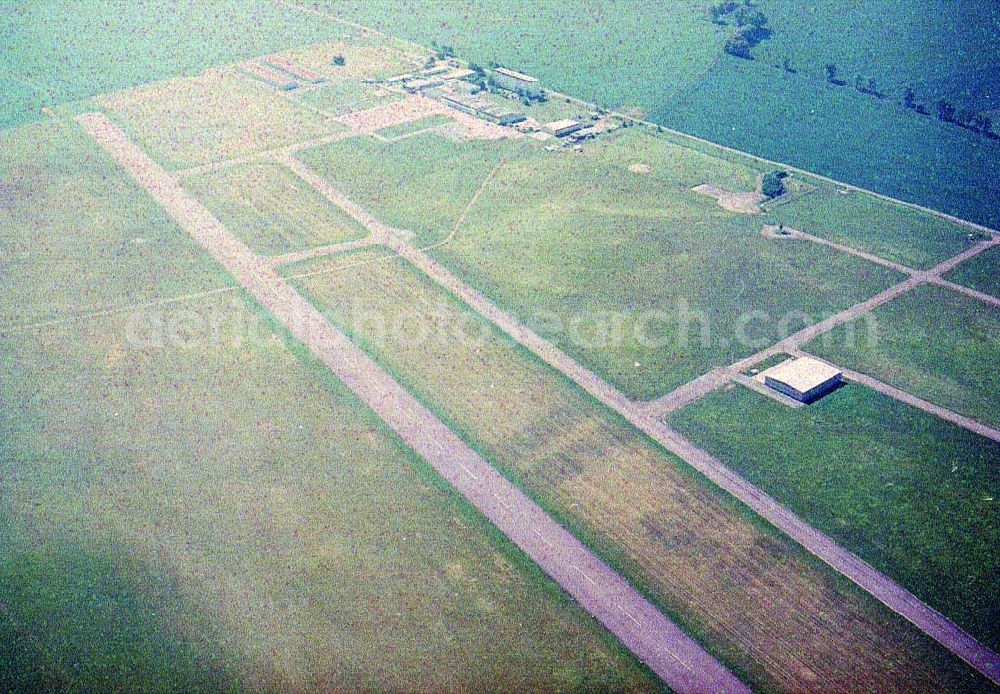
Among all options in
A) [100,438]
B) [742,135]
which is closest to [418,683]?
[100,438]

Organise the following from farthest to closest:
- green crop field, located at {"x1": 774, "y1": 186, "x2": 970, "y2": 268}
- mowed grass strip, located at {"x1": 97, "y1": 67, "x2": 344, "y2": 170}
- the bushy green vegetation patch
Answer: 1. mowed grass strip, located at {"x1": 97, "y1": 67, "x2": 344, "y2": 170}
2. the bushy green vegetation patch
3. green crop field, located at {"x1": 774, "y1": 186, "x2": 970, "y2": 268}

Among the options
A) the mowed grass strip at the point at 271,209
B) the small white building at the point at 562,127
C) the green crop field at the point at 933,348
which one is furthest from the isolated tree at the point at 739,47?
the mowed grass strip at the point at 271,209

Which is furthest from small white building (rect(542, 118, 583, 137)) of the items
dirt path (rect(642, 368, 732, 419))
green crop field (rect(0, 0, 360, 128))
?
green crop field (rect(0, 0, 360, 128))

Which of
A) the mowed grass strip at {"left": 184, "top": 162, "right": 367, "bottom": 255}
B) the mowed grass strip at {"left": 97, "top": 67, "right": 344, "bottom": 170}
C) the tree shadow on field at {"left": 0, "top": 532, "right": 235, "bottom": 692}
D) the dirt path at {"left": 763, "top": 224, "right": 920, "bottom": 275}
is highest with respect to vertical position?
the mowed grass strip at {"left": 97, "top": 67, "right": 344, "bottom": 170}

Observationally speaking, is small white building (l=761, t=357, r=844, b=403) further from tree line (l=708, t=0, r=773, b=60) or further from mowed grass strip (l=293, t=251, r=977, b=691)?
tree line (l=708, t=0, r=773, b=60)

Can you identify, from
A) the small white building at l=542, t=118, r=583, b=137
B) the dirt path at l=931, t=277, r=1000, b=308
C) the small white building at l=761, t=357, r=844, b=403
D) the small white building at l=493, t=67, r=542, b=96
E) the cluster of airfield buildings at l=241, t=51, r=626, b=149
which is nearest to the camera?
the small white building at l=761, t=357, r=844, b=403

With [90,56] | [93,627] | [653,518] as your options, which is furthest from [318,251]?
[90,56]

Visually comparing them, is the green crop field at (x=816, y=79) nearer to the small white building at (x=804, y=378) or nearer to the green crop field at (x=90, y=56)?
the green crop field at (x=90, y=56)
